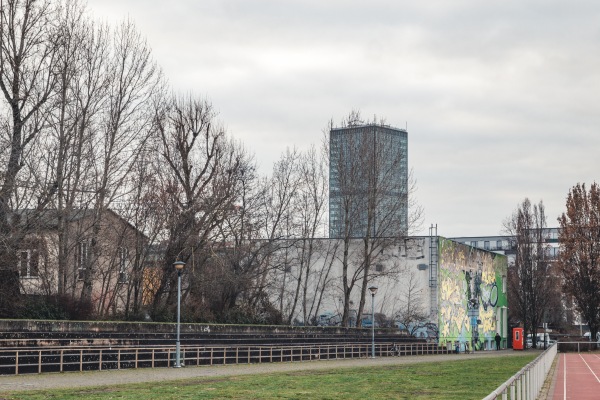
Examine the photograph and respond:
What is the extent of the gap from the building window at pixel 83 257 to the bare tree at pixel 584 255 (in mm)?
56908

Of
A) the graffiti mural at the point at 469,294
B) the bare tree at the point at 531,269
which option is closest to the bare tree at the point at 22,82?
the graffiti mural at the point at 469,294

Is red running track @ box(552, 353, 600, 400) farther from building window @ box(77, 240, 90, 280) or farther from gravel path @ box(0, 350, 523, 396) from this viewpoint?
building window @ box(77, 240, 90, 280)

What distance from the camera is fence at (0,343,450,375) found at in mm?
31859

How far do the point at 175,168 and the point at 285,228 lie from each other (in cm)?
1586

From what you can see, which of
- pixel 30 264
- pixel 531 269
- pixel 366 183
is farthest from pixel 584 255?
pixel 30 264

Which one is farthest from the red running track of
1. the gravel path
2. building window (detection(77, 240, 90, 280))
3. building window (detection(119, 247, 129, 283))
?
building window (detection(119, 247, 129, 283))

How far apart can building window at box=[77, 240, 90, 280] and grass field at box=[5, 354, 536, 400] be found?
13707 mm

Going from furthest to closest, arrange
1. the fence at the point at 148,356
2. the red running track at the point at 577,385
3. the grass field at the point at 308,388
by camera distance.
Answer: the fence at the point at 148,356, the red running track at the point at 577,385, the grass field at the point at 308,388

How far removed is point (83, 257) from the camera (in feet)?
150

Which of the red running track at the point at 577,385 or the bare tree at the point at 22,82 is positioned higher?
the bare tree at the point at 22,82

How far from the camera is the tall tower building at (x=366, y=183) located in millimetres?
71438

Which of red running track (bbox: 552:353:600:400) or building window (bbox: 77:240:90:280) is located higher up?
building window (bbox: 77:240:90:280)

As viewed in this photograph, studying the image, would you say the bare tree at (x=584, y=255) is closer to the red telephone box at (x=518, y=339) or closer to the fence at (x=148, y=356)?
the red telephone box at (x=518, y=339)

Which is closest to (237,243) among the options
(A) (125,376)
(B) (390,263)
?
(B) (390,263)
